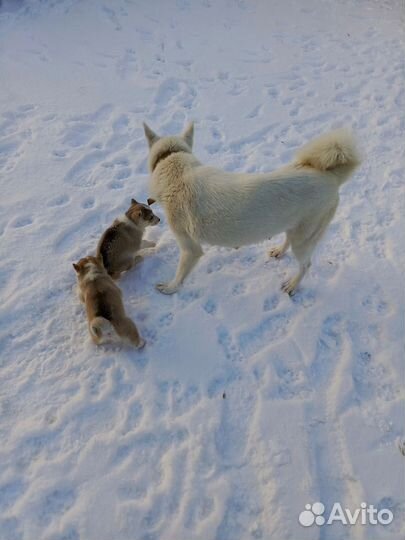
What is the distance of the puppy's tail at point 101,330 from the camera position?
10.0ft

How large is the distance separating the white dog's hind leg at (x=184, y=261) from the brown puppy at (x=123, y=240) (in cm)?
41

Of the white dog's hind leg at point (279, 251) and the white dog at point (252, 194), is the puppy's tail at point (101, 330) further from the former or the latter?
the white dog's hind leg at point (279, 251)

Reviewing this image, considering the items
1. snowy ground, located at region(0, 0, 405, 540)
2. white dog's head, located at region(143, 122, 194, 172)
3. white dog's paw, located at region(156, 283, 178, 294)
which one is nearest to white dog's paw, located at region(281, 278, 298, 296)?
snowy ground, located at region(0, 0, 405, 540)

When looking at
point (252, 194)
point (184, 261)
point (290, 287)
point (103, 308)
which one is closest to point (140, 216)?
point (184, 261)

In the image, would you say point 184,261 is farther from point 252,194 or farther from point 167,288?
point 252,194

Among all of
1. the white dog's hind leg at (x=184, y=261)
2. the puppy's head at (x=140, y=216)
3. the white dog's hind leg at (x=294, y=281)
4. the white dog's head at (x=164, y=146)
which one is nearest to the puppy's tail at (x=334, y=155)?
the white dog's hind leg at (x=294, y=281)

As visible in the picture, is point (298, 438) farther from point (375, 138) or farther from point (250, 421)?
point (375, 138)

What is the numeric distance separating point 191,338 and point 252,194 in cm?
137

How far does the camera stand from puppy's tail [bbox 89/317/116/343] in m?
3.06

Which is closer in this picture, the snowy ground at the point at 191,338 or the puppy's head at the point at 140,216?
the snowy ground at the point at 191,338

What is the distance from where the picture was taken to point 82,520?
8.69 ft

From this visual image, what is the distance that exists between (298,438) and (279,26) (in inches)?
310

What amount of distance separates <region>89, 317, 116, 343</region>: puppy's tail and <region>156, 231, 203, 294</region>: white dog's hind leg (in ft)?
2.43

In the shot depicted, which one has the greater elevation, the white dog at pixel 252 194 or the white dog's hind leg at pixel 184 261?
the white dog at pixel 252 194
